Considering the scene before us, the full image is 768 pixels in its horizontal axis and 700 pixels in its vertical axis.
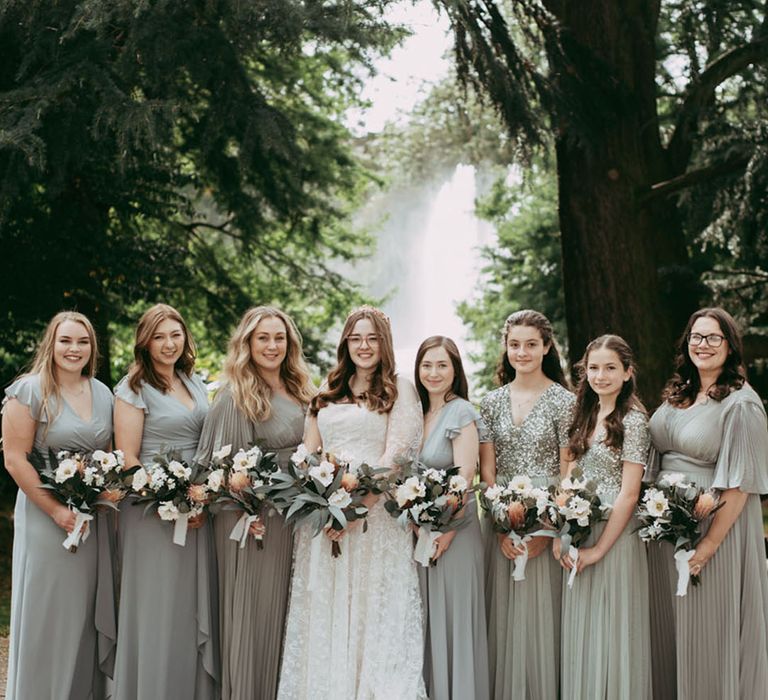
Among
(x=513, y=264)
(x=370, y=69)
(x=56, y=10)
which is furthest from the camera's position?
(x=513, y=264)

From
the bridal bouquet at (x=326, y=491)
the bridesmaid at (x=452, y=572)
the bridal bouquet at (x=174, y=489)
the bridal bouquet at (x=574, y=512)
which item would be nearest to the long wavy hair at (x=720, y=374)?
the bridal bouquet at (x=574, y=512)

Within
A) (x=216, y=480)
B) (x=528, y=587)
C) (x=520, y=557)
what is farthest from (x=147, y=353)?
(x=528, y=587)

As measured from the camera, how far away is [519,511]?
5473mm

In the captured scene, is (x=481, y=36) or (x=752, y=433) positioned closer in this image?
(x=752, y=433)

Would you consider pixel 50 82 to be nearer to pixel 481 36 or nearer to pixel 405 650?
pixel 481 36

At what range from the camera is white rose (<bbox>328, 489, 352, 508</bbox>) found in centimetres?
543

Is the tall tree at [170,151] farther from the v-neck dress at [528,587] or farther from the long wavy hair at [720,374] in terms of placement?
the long wavy hair at [720,374]

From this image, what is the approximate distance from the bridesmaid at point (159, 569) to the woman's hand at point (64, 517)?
0.98ft

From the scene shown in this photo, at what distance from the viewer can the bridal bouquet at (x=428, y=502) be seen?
538 centimetres

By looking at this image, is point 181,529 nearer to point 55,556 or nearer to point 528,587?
point 55,556

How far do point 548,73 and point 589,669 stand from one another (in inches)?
256

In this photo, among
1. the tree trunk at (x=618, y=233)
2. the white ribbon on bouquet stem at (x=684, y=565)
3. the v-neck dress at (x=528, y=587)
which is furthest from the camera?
the tree trunk at (x=618, y=233)

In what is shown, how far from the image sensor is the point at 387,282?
3603cm

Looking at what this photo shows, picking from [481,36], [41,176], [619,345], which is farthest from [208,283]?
[619,345]
